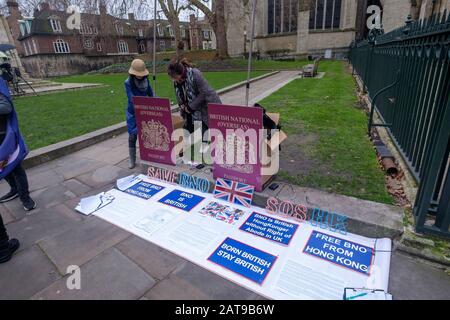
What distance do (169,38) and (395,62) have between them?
189 feet

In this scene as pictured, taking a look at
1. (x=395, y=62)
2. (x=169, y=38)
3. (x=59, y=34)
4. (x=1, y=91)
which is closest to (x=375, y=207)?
(x=395, y=62)

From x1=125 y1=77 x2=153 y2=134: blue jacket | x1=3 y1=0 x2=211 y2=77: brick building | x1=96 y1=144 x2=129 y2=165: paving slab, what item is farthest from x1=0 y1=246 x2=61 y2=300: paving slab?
x1=3 y1=0 x2=211 y2=77: brick building

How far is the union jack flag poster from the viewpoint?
3.34m

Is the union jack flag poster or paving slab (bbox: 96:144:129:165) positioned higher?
the union jack flag poster

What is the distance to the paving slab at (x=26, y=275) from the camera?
2.22 metres

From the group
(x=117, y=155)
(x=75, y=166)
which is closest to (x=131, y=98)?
(x=117, y=155)

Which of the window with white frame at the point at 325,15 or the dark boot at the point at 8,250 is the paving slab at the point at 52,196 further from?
the window with white frame at the point at 325,15

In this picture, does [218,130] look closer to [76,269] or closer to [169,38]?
[76,269]

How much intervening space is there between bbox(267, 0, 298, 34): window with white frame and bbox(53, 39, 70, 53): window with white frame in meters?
31.2

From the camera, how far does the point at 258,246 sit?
2633 mm

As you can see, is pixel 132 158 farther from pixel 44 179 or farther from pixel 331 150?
pixel 331 150

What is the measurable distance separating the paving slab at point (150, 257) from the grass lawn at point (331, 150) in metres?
1.88

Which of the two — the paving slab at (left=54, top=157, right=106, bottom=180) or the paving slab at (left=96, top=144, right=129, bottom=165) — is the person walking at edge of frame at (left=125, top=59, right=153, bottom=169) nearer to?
the paving slab at (left=96, top=144, right=129, bottom=165)
